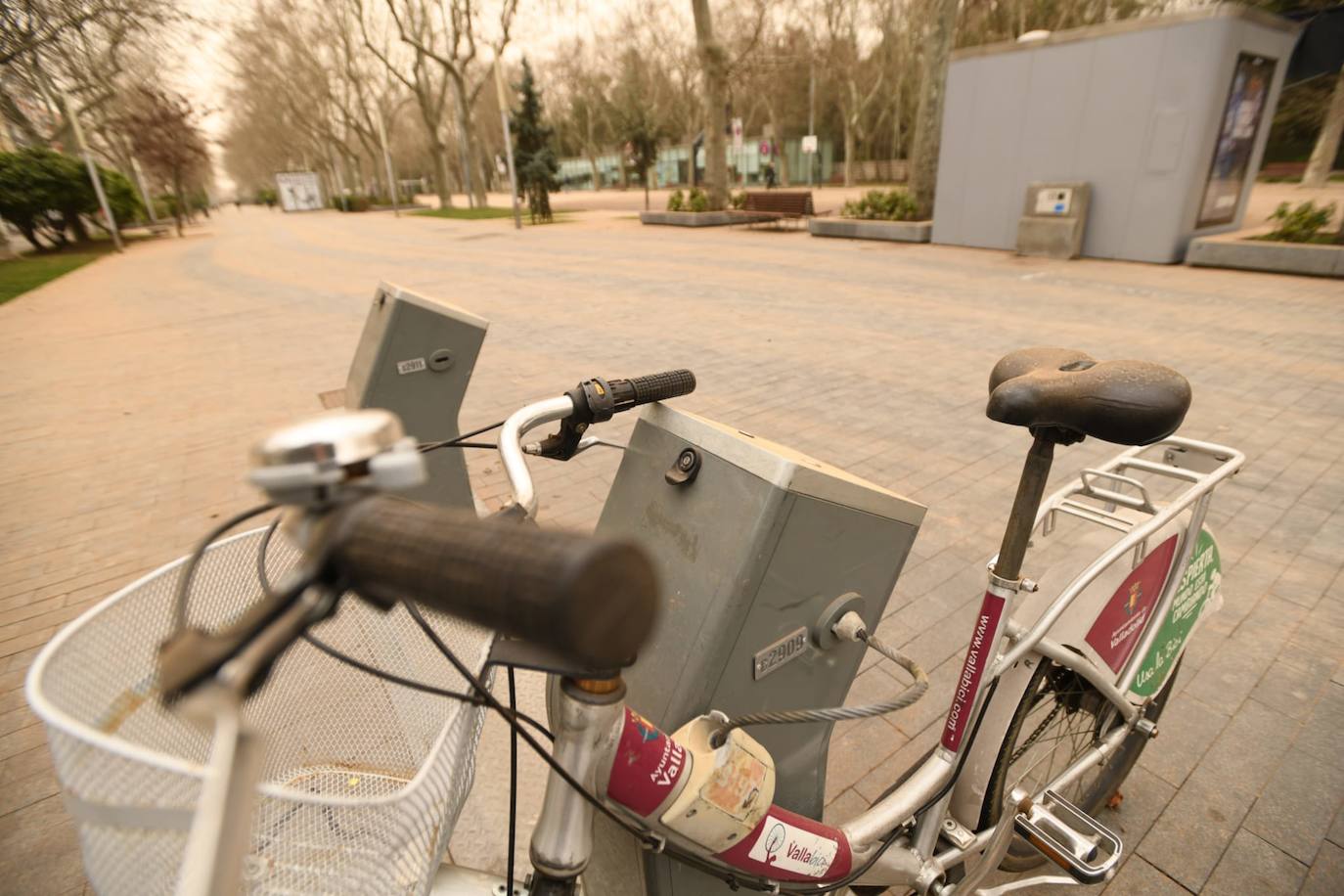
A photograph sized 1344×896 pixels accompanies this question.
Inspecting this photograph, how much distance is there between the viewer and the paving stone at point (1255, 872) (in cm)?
180

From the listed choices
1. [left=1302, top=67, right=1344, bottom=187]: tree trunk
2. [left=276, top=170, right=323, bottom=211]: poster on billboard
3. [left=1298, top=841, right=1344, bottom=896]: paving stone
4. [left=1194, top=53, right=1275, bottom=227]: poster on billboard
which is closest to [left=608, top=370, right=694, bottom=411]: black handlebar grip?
[left=1298, top=841, right=1344, bottom=896]: paving stone

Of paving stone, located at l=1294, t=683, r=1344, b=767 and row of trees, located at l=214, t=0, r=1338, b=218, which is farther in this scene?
row of trees, located at l=214, t=0, r=1338, b=218

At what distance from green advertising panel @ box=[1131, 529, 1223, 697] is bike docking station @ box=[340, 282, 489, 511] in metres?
2.16

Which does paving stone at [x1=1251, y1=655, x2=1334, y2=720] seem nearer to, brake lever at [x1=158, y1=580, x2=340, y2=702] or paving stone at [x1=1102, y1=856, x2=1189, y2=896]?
paving stone at [x1=1102, y1=856, x2=1189, y2=896]

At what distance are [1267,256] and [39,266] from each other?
25.1 meters

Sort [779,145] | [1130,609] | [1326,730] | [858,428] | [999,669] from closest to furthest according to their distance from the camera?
[999,669], [1130,609], [1326,730], [858,428], [779,145]

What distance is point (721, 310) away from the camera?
8430mm

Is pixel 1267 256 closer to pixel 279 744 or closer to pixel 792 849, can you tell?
pixel 792 849

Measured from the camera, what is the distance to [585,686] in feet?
2.85

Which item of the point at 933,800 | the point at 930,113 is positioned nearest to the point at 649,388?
the point at 933,800

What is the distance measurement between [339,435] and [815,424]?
14.5 feet

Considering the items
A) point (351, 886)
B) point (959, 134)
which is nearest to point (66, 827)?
point (351, 886)

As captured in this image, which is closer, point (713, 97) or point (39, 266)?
point (39, 266)

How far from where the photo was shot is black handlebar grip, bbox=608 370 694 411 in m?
1.34
